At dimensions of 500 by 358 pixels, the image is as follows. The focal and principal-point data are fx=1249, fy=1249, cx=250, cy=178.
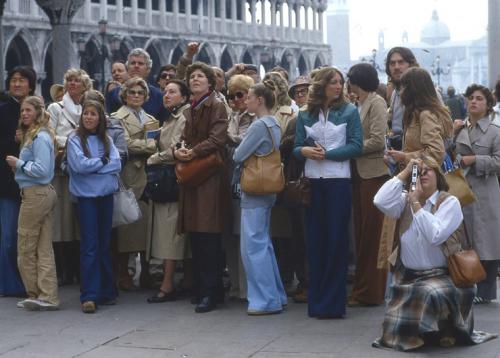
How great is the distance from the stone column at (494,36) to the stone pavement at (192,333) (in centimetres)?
824

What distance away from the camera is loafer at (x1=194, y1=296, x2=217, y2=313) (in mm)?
8320

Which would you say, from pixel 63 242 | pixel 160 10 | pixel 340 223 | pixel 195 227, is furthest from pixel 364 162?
pixel 160 10

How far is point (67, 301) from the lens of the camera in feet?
29.2

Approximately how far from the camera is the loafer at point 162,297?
874cm

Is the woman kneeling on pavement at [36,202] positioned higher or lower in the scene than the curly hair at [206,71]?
lower

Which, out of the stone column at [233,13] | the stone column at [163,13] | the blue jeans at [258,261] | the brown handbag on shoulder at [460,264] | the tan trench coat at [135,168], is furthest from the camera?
the stone column at [233,13]

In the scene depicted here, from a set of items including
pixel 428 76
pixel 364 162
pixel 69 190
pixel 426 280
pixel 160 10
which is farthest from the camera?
pixel 160 10

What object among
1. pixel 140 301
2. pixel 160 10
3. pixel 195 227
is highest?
pixel 160 10

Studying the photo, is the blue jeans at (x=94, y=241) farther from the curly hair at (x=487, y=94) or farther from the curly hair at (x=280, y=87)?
the curly hair at (x=487, y=94)

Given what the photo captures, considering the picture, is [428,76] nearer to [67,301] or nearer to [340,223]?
[340,223]

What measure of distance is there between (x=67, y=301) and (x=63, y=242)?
2.62 feet

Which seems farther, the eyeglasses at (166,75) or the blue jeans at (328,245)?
the eyeglasses at (166,75)

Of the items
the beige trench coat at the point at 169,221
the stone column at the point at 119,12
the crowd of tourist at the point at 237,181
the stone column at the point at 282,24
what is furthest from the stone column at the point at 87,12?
the beige trench coat at the point at 169,221

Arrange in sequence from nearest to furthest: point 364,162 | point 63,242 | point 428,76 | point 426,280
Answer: point 426,280 < point 428,76 < point 364,162 < point 63,242
